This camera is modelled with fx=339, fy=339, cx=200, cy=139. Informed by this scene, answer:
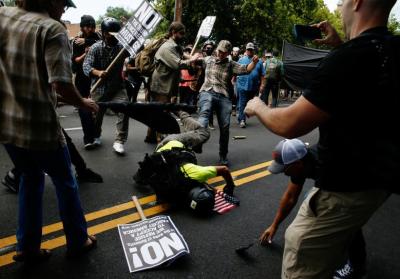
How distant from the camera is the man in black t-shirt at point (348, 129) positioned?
1256mm

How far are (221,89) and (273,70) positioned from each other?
5745 millimetres

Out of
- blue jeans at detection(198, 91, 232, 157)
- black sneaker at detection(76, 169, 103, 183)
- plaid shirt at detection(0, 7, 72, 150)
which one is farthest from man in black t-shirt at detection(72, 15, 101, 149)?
plaid shirt at detection(0, 7, 72, 150)

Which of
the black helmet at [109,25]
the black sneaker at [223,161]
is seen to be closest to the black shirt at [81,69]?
the black helmet at [109,25]

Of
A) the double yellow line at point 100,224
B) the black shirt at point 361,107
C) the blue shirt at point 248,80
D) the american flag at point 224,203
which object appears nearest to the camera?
the black shirt at point 361,107

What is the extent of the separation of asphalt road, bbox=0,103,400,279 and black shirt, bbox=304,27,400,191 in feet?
5.16

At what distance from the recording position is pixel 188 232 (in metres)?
3.16

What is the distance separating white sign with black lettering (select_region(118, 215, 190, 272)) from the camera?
2600 mm

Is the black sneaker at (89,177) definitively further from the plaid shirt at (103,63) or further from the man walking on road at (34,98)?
the man walking on road at (34,98)

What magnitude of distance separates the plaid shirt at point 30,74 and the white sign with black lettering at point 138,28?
2295 mm

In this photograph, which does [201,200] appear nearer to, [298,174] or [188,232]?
[188,232]

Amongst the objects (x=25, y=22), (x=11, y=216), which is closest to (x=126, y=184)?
(x=11, y=216)

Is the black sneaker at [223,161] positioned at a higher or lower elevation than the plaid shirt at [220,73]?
lower

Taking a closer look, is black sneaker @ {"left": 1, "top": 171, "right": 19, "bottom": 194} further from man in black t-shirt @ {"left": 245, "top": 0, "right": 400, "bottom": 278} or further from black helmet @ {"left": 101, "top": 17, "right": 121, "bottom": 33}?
man in black t-shirt @ {"left": 245, "top": 0, "right": 400, "bottom": 278}

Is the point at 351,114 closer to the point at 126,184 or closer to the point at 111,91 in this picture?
the point at 126,184
